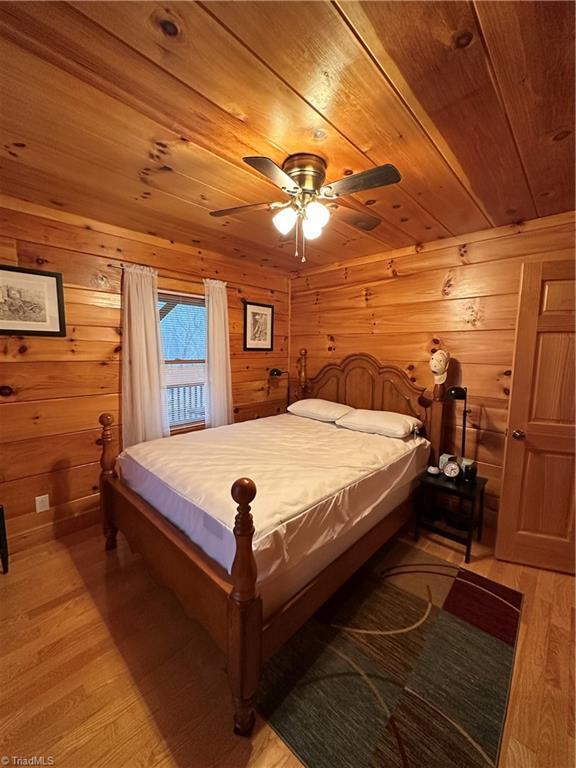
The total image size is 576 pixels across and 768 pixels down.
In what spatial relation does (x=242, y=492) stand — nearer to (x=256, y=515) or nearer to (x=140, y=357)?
(x=256, y=515)

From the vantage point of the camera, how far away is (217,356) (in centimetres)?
321

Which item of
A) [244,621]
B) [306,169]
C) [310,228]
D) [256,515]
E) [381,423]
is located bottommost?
[244,621]

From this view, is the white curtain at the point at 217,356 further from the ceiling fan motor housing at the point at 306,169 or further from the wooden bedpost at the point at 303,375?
the ceiling fan motor housing at the point at 306,169

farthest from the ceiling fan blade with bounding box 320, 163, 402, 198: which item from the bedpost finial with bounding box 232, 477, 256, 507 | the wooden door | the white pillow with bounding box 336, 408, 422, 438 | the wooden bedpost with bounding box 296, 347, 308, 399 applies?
the wooden bedpost with bounding box 296, 347, 308, 399

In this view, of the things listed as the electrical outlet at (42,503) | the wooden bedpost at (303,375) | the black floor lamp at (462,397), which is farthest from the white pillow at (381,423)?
the electrical outlet at (42,503)

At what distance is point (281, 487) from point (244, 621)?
582mm

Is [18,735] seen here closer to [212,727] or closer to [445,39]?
[212,727]

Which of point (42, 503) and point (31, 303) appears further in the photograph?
point (42, 503)

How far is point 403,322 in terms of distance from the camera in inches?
120

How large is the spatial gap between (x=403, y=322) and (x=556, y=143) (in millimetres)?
1685

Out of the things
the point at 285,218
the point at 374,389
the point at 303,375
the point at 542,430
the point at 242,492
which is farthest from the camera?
the point at 303,375

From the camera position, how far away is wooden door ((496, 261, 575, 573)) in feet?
6.65

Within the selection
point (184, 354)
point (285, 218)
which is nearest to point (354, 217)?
point (285, 218)

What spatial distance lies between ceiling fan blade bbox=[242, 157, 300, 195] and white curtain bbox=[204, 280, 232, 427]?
177cm
